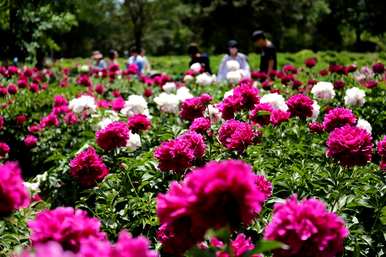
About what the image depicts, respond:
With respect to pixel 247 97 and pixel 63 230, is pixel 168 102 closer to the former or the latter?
pixel 247 97

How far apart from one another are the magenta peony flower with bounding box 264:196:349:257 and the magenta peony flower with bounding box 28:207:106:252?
49 cm

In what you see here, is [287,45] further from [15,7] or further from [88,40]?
[15,7]

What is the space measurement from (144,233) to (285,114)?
1.33 meters

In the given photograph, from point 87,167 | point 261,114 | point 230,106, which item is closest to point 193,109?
point 230,106

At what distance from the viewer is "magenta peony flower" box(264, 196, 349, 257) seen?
1496 mm

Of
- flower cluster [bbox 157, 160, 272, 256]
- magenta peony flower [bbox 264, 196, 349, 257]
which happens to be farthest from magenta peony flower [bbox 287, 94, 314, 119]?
flower cluster [bbox 157, 160, 272, 256]

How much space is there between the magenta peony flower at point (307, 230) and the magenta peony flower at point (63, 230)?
0.49 metres

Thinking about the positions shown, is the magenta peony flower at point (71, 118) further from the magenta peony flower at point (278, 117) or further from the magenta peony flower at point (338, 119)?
the magenta peony flower at point (338, 119)

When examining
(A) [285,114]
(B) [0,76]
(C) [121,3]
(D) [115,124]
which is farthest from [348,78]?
(C) [121,3]

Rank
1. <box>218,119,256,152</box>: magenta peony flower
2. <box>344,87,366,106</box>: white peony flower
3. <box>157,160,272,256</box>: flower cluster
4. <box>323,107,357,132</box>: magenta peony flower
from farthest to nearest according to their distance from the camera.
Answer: <box>344,87,366,106</box>: white peony flower, <box>323,107,357,132</box>: magenta peony flower, <box>218,119,256,152</box>: magenta peony flower, <box>157,160,272,256</box>: flower cluster

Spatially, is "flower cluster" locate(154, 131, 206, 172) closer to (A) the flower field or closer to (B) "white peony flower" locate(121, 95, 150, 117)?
(A) the flower field

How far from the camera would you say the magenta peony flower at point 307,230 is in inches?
58.9

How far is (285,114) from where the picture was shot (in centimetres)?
378

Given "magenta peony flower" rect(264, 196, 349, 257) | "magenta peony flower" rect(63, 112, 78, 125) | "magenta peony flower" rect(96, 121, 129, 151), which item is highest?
"magenta peony flower" rect(264, 196, 349, 257)
